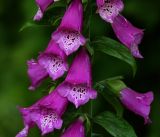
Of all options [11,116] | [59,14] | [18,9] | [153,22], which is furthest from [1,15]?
[59,14]

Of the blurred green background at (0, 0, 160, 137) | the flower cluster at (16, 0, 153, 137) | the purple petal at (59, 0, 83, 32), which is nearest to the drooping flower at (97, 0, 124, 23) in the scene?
→ the flower cluster at (16, 0, 153, 137)

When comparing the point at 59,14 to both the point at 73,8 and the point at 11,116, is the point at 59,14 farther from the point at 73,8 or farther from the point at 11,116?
the point at 11,116

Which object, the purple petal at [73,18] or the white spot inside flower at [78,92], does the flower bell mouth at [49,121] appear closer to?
the white spot inside flower at [78,92]

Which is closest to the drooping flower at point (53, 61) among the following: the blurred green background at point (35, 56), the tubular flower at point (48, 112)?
the tubular flower at point (48, 112)

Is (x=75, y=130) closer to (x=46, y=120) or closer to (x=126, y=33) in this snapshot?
(x=46, y=120)

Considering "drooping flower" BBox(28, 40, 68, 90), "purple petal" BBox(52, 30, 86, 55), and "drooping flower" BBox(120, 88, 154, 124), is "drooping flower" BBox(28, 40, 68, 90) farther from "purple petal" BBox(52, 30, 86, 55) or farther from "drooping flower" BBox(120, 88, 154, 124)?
"drooping flower" BBox(120, 88, 154, 124)

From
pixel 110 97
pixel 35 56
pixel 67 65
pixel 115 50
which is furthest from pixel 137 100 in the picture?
pixel 35 56
